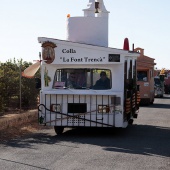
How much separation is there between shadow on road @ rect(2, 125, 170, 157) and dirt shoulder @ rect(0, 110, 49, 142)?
1.88 ft

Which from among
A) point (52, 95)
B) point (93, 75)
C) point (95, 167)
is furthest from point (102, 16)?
point (95, 167)

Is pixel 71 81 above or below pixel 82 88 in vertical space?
above

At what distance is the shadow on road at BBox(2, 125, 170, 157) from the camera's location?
428 inches

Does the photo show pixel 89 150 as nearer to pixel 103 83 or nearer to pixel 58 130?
pixel 103 83

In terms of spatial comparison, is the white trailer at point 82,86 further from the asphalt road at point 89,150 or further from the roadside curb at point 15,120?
the roadside curb at point 15,120

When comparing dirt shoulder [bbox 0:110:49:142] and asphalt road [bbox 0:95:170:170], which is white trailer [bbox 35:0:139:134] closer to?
asphalt road [bbox 0:95:170:170]

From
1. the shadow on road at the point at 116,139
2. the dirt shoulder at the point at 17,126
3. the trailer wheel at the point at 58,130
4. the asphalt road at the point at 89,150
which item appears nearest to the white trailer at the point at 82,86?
the trailer wheel at the point at 58,130

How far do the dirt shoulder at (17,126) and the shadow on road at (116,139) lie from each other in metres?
0.57

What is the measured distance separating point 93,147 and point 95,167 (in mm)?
2430

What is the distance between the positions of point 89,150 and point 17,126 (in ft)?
16.5

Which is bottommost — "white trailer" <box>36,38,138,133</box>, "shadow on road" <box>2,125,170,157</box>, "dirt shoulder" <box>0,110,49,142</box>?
"shadow on road" <box>2,125,170,157</box>

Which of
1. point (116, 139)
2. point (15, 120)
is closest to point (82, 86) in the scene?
point (116, 139)

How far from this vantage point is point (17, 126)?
49.3 feet

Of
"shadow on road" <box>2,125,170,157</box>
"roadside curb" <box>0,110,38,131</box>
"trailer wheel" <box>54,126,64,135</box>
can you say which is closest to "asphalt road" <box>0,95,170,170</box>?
"shadow on road" <box>2,125,170,157</box>
